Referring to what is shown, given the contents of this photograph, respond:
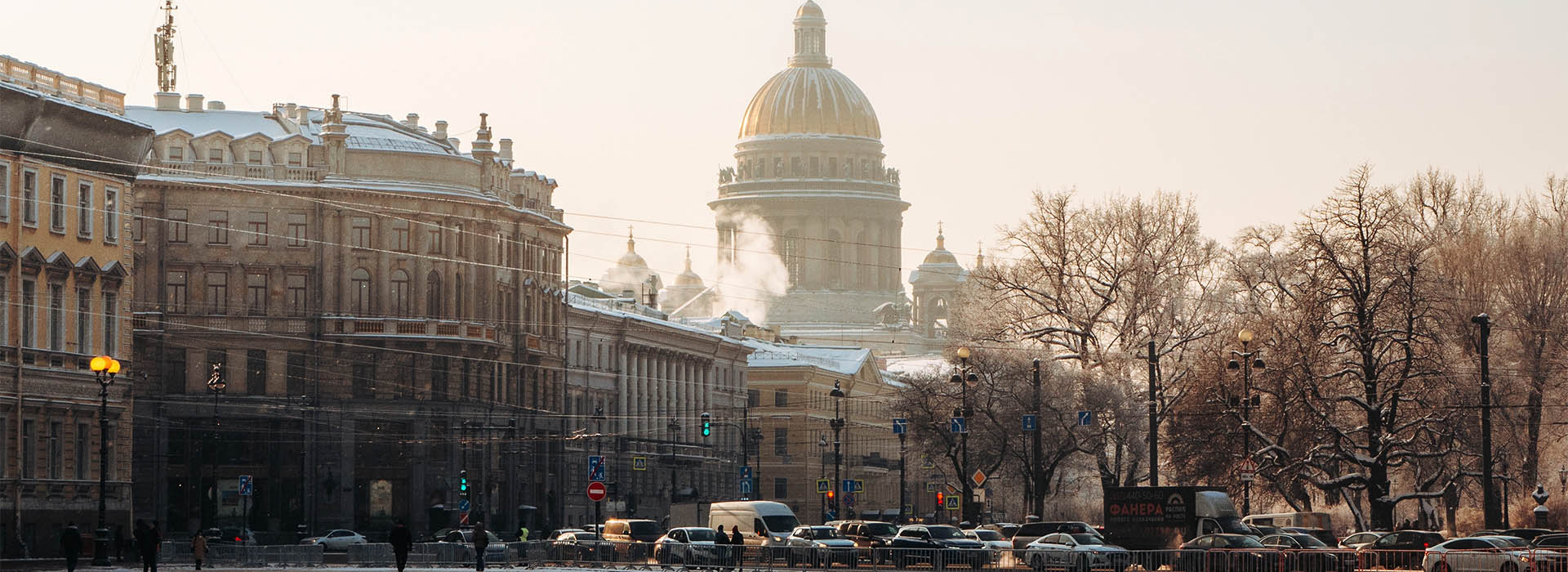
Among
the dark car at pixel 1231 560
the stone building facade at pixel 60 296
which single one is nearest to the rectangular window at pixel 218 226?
the stone building facade at pixel 60 296

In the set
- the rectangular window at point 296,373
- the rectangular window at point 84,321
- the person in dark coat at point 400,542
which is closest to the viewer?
the person in dark coat at point 400,542

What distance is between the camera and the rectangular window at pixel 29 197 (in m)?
67.4

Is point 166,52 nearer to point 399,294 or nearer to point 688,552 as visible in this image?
point 399,294

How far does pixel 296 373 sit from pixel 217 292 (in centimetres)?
443

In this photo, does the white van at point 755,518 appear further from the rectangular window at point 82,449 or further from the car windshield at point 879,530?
the rectangular window at point 82,449

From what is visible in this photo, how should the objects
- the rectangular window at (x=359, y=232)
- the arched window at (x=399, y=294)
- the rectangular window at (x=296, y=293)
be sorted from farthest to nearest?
the arched window at (x=399, y=294) < the rectangular window at (x=359, y=232) < the rectangular window at (x=296, y=293)

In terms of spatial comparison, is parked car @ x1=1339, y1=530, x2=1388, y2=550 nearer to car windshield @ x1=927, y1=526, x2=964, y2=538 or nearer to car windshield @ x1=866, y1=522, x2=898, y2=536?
car windshield @ x1=927, y1=526, x2=964, y2=538

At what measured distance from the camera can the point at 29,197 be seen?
6769cm

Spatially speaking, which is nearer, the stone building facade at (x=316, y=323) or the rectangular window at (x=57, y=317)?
the rectangular window at (x=57, y=317)

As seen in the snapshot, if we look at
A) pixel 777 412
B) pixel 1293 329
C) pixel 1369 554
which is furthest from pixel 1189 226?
pixel 777 412

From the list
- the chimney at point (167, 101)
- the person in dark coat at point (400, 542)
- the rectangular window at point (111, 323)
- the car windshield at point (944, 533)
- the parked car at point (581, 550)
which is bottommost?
the parked car at point (581, 550)

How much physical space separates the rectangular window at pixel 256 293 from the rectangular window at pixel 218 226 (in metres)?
1.74

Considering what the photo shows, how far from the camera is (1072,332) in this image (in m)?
85.0

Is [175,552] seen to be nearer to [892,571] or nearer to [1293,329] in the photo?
[892,571]
